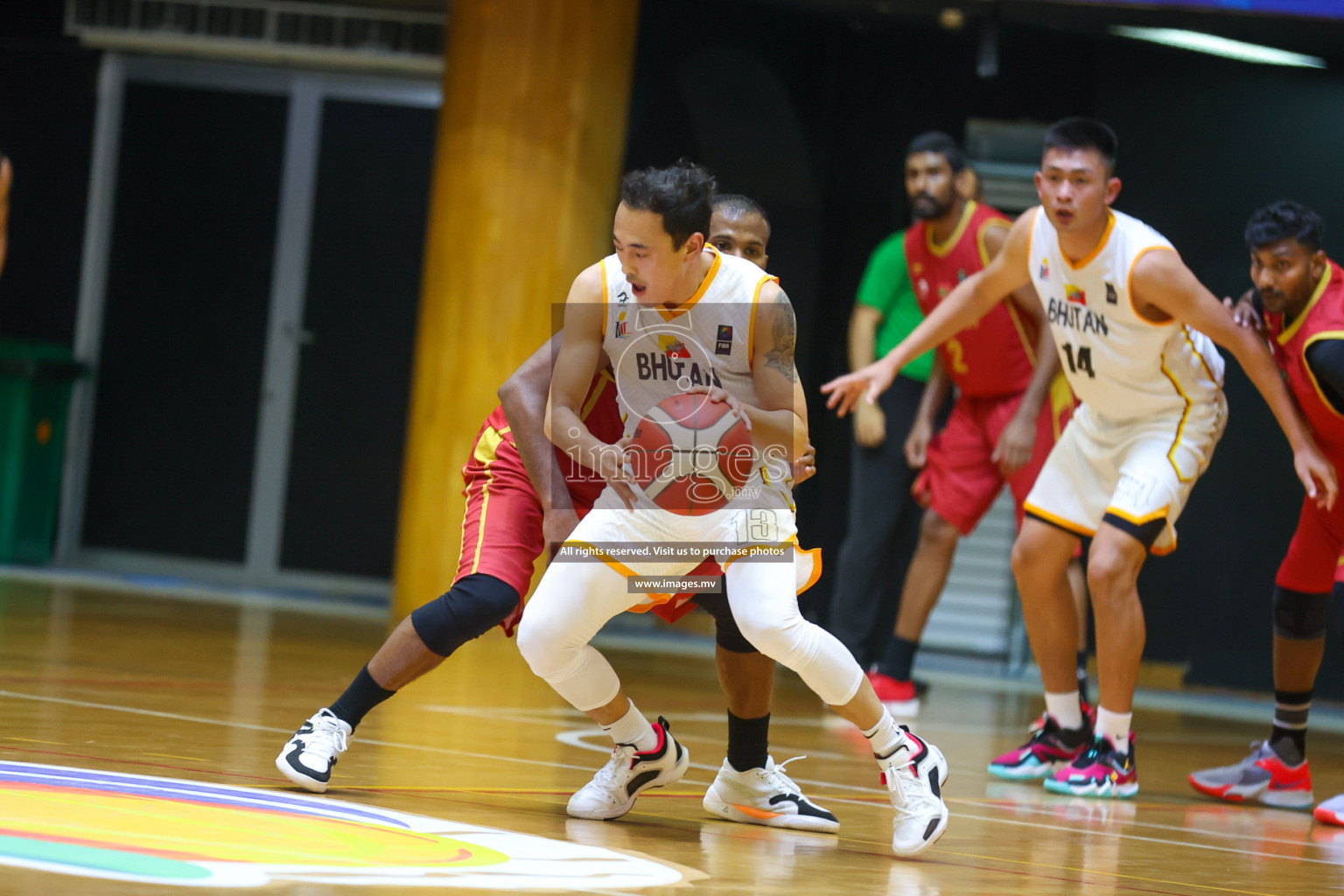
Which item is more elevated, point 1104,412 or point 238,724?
point 1104,412

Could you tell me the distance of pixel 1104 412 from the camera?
14.4ft

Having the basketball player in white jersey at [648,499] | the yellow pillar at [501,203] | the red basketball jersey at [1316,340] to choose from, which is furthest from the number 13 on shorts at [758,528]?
the yellow pillar at [501,203]

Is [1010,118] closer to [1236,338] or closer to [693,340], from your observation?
[1236,338]

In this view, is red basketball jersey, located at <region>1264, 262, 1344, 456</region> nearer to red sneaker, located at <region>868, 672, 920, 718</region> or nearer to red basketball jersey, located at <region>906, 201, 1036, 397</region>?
red basketball jersey, located at <region>906, 201, 1036, 397</region>

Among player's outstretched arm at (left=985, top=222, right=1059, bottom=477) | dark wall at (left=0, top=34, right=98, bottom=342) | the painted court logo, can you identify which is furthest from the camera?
dark wall at (left=0, top=34, right=98, bottom=342)

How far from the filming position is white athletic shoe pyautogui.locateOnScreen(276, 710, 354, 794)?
2994mm

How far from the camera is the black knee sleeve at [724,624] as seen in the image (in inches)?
127

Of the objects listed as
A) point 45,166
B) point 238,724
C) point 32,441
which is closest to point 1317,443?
point 238,724

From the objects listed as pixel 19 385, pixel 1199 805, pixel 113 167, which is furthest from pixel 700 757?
pixel 113 167

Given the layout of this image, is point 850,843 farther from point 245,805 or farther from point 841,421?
point 841,421

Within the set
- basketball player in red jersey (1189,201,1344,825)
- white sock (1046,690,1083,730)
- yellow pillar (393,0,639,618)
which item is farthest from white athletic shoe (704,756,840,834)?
yellow pillar (393,0,639,618)

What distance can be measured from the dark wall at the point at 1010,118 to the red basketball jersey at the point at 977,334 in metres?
1.67

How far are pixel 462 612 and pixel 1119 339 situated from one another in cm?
201

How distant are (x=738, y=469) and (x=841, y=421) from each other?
4883mm
